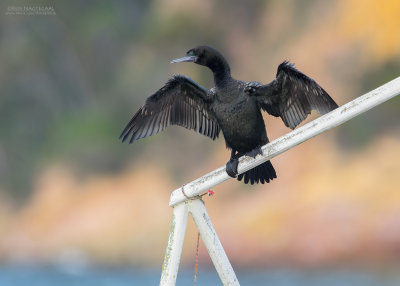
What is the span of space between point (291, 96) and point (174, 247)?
114 centimetres

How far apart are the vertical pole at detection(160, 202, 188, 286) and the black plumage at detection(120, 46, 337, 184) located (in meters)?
0.64

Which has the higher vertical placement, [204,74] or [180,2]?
[180,2]

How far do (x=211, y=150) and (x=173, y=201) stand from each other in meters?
8.59

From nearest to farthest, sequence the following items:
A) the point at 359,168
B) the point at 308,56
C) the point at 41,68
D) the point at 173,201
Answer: the point at 173,201 → the point at 359,168 → the point at 308,56 → the point at 41,68

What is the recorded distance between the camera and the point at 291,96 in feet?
11.4

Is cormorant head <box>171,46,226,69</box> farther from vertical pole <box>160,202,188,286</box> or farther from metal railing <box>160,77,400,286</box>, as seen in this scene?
vertical pole <box>160,202,188,286</box>

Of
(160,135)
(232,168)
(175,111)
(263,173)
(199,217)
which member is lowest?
(199,217)

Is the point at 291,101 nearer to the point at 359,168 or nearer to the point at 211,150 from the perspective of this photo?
the point at 359,168

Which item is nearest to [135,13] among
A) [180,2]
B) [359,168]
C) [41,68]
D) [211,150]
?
[180,2]

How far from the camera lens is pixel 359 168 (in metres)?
9.87

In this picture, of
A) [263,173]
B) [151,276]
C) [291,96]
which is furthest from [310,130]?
[151,276]

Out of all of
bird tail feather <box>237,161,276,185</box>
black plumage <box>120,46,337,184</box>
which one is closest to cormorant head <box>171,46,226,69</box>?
black plumage <box>120,46,337,184</box>

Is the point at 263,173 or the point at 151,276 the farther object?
the point at 151,276

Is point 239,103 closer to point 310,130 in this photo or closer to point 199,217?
point 199,217
